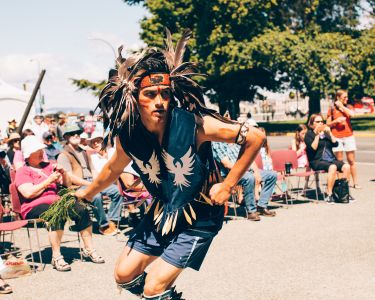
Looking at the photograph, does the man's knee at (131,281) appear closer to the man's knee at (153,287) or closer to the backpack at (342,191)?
the man's knee at (153,287)

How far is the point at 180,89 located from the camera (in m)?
3.56

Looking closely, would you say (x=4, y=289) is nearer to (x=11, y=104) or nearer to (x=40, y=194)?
(x=40, y=194)

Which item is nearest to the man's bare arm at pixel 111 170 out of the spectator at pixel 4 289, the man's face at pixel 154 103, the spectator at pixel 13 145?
the man's face at pixel 154 103

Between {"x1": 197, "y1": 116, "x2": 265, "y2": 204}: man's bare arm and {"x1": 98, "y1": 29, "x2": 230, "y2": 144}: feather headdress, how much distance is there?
102mm

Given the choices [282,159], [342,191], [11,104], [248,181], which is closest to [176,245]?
[248,181]

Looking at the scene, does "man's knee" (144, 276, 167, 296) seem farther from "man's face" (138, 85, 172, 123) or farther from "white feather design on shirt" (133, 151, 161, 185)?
"man's face" (138, 85, 172, 123)

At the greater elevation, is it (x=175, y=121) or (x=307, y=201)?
(x=175, y=121)

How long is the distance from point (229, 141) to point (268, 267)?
2.95 metres

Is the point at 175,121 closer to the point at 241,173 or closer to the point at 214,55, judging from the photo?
the point at 241,173

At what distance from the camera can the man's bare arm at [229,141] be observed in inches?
135

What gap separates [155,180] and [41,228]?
5.84 metres

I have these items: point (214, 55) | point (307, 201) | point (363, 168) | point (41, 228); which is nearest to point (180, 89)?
point (41, 228)

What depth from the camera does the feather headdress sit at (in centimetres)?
346

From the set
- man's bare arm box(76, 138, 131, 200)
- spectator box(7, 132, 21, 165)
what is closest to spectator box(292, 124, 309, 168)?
spectator box(7, 132, 21, 165)
